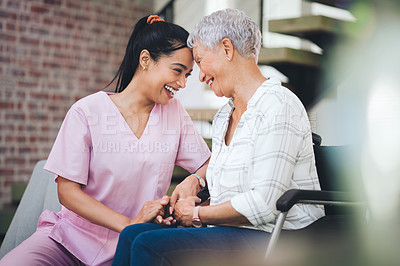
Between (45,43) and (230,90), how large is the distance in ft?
11.6

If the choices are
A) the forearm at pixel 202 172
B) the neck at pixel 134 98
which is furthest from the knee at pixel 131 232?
the neck at pixel 134 98

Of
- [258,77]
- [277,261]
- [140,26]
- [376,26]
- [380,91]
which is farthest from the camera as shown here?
[380,91]

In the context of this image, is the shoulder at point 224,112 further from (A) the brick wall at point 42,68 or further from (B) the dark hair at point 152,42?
(A) the brick wall at point 42,68

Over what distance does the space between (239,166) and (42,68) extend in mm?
3682

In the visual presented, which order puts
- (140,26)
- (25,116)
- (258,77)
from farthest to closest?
(25,116)
(140,26)
(258,77)

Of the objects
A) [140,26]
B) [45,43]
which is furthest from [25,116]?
[140,26]

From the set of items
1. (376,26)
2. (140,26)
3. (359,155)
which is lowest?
(359,155)

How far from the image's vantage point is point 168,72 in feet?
5.65

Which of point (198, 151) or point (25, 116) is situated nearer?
point (198, 151)

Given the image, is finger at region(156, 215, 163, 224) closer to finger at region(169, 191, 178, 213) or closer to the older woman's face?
finger at region(169, 191, 178, 213)

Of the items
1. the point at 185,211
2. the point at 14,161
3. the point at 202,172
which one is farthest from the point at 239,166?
the point at 14,161

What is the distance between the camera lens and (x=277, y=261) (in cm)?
120

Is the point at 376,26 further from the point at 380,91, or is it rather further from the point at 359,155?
the point at 359,155

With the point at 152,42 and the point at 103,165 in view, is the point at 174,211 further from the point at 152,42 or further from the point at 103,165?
the point at 152,42
